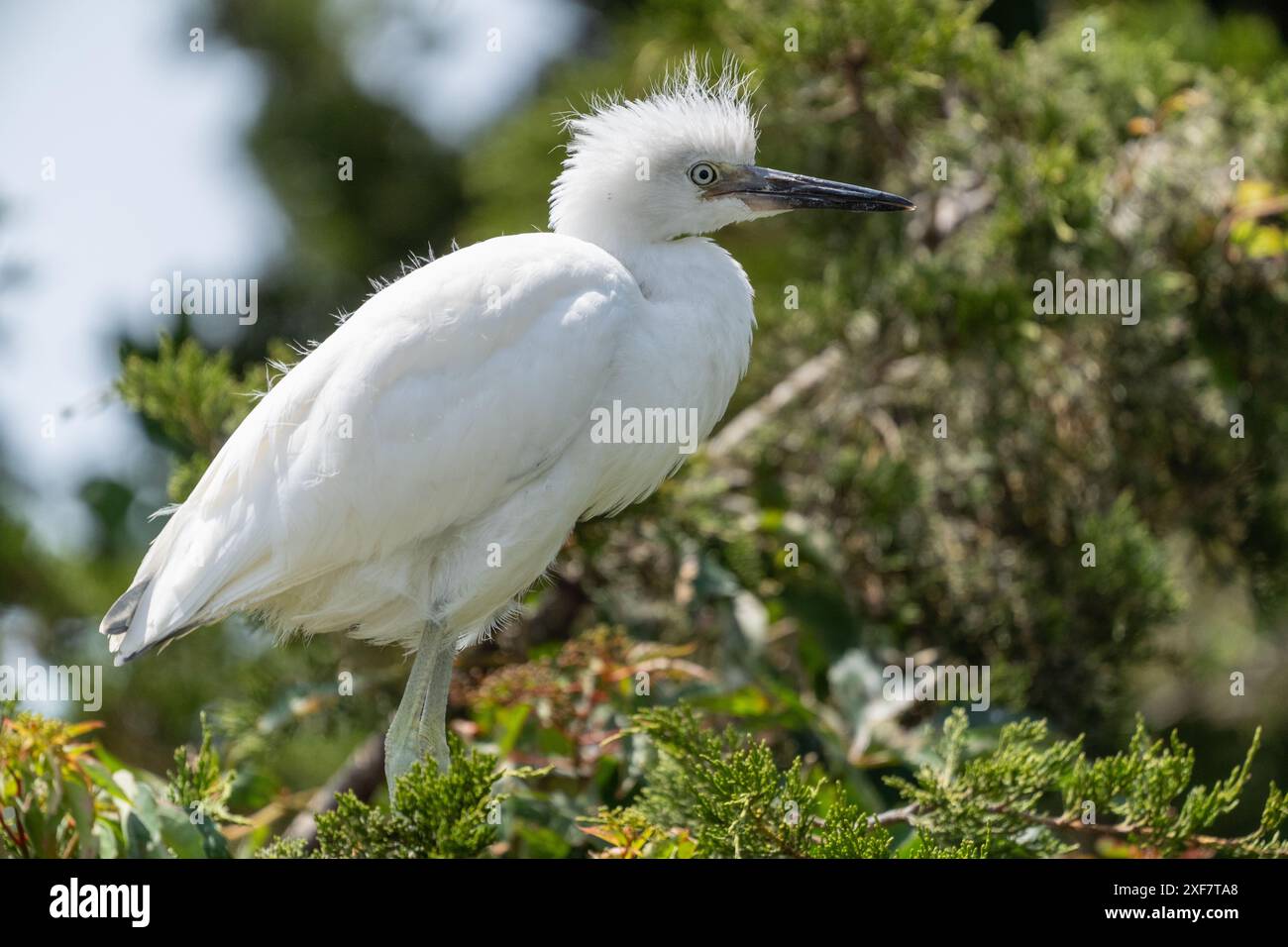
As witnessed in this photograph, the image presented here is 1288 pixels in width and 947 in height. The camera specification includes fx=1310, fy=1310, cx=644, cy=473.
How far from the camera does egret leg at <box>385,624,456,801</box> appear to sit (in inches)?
101

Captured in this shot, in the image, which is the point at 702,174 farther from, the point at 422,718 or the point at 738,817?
the point at 738,817

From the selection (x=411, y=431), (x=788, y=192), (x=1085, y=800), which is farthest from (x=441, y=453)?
(x=1085, y=800)

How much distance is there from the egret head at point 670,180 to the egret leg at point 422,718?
0.92 m

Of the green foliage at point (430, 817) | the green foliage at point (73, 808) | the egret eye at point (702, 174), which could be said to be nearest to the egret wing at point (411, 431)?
the green foliage at point (73, 808)

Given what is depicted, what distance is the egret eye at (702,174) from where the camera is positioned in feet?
9.23

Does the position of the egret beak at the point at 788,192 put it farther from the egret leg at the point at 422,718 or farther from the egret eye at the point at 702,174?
the egret leg at the point at 422,718

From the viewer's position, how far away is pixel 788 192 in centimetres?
283

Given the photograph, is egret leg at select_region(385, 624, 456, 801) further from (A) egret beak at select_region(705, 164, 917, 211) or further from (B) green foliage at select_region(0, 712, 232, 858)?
(A) egret beak at select_region(705, 164, 917, 211)

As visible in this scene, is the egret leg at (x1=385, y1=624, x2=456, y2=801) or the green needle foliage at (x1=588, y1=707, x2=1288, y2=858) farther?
the egret leg at (x1=385, y1=624, x2=456, y2=801)

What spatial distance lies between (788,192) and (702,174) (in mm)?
188

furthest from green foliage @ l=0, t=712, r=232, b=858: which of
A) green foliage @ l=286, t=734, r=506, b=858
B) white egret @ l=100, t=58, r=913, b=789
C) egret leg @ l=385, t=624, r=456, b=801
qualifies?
green foliage @ l=286, t=734, r=506, b=858

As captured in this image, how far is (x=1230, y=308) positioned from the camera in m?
3.91
